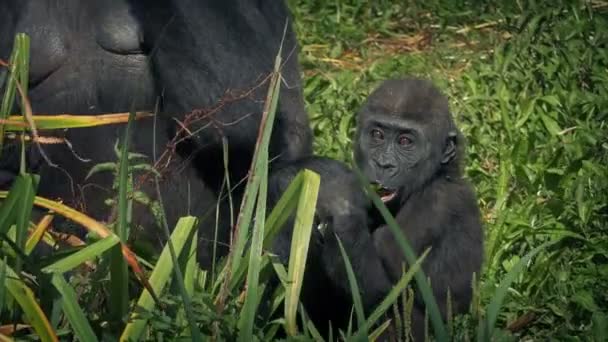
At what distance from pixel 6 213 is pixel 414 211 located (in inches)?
59.3

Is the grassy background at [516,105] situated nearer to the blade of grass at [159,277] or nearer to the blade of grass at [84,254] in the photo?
the blade of grass at [159,277]

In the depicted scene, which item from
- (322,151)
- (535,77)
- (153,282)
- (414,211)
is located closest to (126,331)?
(153,282)

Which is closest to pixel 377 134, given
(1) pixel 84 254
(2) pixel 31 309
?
(1) pixel 84 254

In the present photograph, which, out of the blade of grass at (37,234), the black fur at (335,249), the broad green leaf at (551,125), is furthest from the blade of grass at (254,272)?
the broad green leaf at (551,125)

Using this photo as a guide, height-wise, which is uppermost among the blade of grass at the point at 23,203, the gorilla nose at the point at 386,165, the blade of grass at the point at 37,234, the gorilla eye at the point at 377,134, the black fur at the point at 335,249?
the blade of grass at the point at 23,203

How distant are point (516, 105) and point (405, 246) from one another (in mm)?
2803

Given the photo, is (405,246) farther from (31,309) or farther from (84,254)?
(31,309)

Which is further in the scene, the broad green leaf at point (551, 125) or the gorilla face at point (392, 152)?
the broad green leaf at point (551, 125)

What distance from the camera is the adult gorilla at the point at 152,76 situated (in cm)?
439

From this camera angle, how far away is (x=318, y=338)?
3594 mm

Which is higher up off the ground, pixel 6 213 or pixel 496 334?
pixel 6 213

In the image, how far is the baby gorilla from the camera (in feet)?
14.1

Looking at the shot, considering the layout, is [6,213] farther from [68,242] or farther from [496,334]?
[496,334]

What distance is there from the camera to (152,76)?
177 inches
